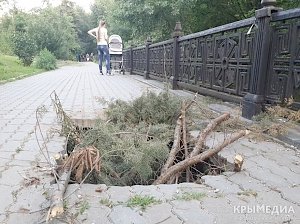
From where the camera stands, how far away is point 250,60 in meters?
4.61

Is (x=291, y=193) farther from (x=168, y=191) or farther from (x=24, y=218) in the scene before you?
(x=24, y=218)

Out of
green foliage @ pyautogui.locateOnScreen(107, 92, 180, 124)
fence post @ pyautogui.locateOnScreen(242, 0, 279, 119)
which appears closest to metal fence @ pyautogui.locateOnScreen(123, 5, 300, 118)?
fence post @ pyautogui.locateOnScreen(242, 0, 279, 119)

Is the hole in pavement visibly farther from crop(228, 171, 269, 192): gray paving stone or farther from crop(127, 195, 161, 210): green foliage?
crop(127, 195, 161, 210): green foliage

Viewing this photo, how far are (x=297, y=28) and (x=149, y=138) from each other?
7.19ft

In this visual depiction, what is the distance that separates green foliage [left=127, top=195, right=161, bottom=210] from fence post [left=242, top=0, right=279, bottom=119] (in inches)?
106

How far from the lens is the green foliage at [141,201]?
2.03 meters

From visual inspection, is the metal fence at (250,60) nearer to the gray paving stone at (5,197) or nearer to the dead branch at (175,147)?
the dead branch at (175,147)

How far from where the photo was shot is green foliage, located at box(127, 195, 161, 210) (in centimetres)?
203

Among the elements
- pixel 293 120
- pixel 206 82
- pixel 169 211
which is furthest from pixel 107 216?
pixel 206 82

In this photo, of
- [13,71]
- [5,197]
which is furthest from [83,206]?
[13,71]

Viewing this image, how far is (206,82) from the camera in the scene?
6352mm

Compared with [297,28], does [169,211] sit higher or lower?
lower

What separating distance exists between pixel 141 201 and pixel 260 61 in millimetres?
2935

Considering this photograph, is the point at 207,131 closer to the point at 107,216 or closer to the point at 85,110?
the point at 107,216
